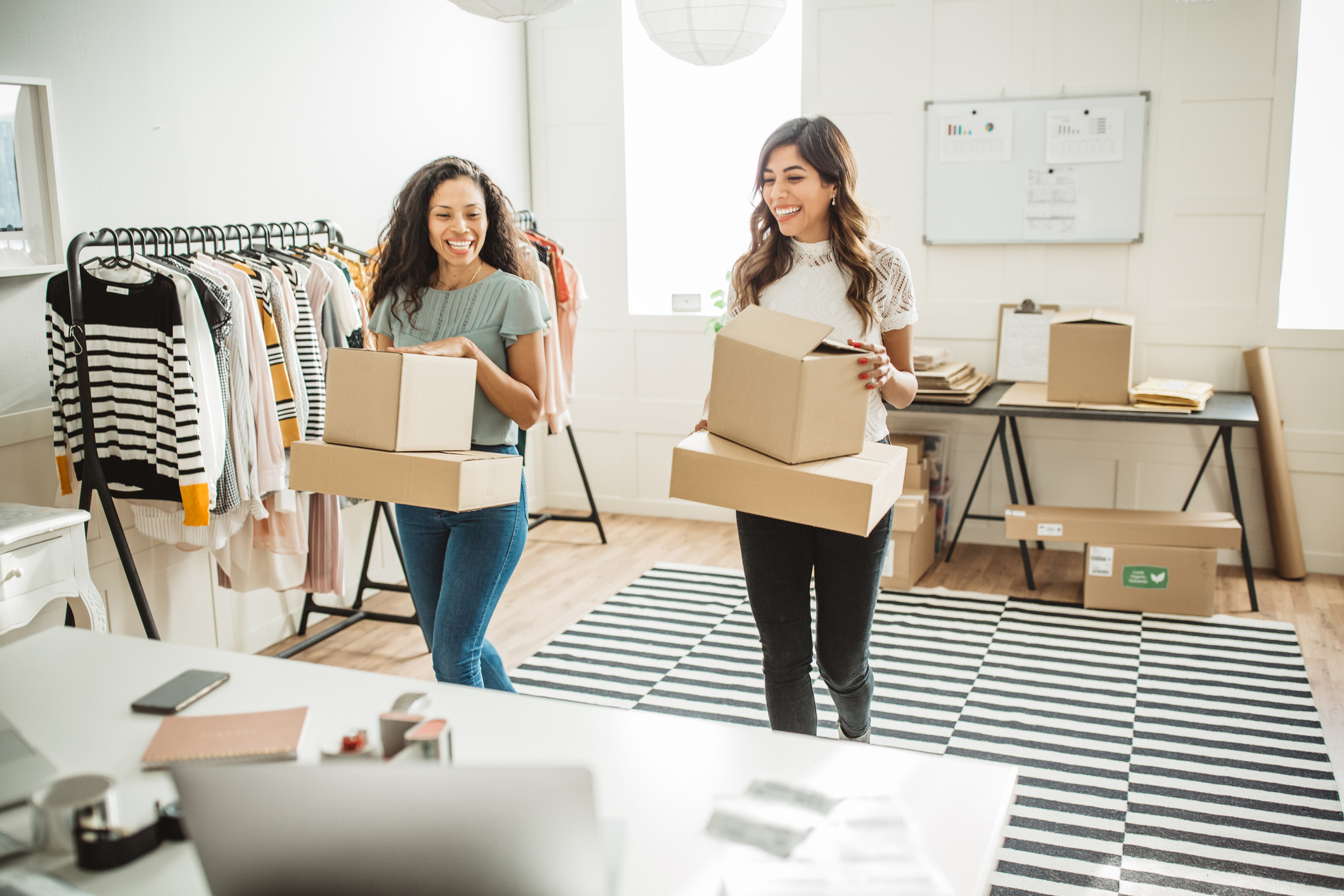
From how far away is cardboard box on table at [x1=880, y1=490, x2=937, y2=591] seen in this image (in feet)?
12.5

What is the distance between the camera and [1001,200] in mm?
4156

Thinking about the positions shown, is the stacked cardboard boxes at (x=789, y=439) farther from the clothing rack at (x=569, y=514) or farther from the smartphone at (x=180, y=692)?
the clothing rack at (x=569, y=514)

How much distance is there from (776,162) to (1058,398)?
2.19m

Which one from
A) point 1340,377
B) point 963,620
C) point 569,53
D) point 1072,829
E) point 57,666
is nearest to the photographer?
point 57,666

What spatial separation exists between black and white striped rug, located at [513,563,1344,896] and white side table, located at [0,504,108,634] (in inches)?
48.4

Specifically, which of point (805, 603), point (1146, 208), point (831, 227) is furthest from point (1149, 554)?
point (831, 227)

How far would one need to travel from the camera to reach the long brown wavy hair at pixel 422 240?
208 cm

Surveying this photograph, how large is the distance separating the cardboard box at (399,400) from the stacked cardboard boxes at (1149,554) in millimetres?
2450

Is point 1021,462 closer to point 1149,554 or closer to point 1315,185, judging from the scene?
point 1149,554

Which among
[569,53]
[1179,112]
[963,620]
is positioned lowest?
[963,620]

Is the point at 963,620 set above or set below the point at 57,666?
below

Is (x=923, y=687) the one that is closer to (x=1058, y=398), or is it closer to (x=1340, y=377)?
Answer: (x=1058, y=398)

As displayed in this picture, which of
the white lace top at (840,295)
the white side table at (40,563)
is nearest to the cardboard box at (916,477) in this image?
the white lace top at (840,295)

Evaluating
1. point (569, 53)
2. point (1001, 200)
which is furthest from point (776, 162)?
point (569, 53)
